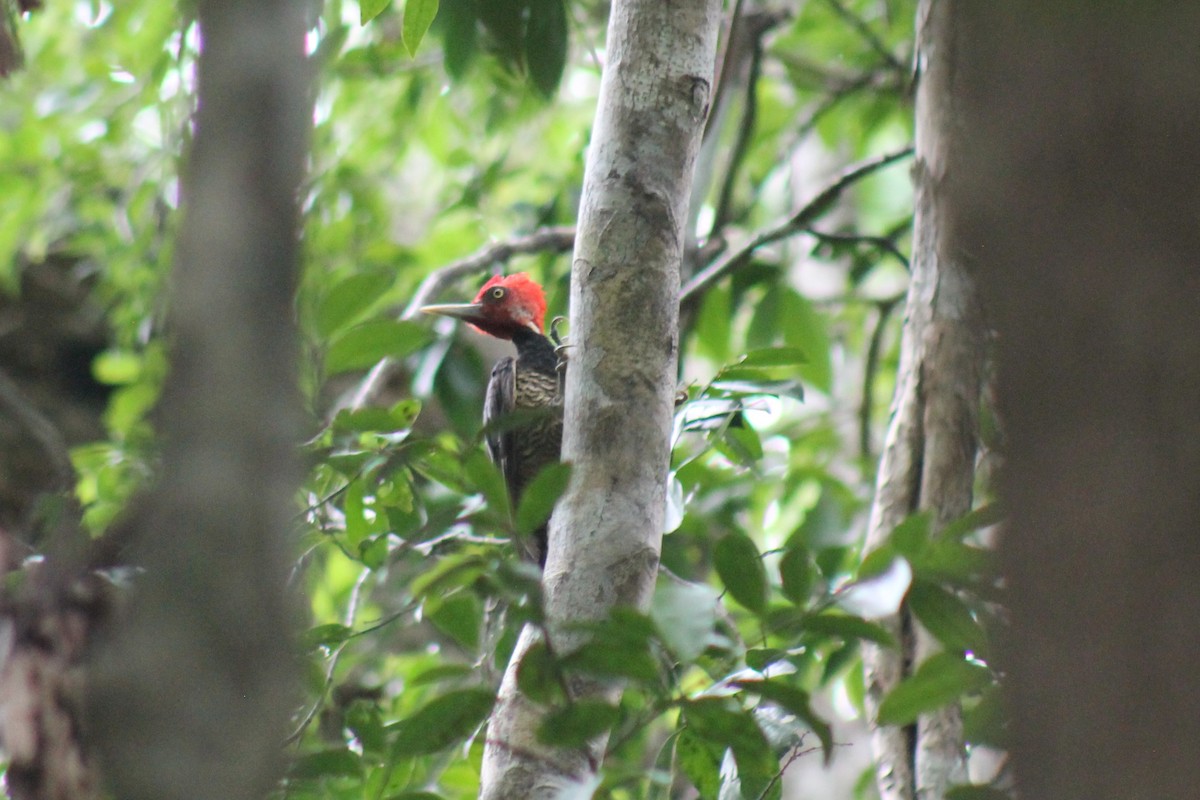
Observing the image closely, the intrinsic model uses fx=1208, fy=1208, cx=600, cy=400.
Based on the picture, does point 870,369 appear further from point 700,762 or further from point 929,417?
point 700,762

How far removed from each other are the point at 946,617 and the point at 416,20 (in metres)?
1.46

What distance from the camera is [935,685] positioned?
139 cm

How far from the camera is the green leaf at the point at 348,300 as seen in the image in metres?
2.62

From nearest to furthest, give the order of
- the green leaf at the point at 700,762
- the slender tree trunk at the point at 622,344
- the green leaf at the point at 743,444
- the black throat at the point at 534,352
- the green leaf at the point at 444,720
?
the green leaf at the point at 444,720 → the slender tree trunk at the point at 622,344 → the green leaf at the point at 700,762 → the green leaf at the point at 743,444 → the black throat at the point at 534,352

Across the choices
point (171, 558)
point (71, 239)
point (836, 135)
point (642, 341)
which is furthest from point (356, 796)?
point (71, 239)

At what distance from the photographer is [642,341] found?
6.56ft

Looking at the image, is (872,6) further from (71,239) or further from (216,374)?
(216,374)

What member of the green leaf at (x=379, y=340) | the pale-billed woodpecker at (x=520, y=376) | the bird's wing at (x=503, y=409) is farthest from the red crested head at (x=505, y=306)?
the green leaf at (x=379, y=340)

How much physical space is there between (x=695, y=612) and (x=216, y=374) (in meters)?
0.76

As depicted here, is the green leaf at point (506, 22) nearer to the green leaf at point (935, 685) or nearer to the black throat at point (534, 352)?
the black throat at point (534, 352)

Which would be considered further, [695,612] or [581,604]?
[581,604]

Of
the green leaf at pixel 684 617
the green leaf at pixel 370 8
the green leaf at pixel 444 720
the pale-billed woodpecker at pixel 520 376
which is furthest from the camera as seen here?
the pale-billed woodpecker at pixel 520 376

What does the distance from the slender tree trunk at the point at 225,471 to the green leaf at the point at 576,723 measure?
1.90 feet

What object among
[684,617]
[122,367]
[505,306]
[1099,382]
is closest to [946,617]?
[684,617]
